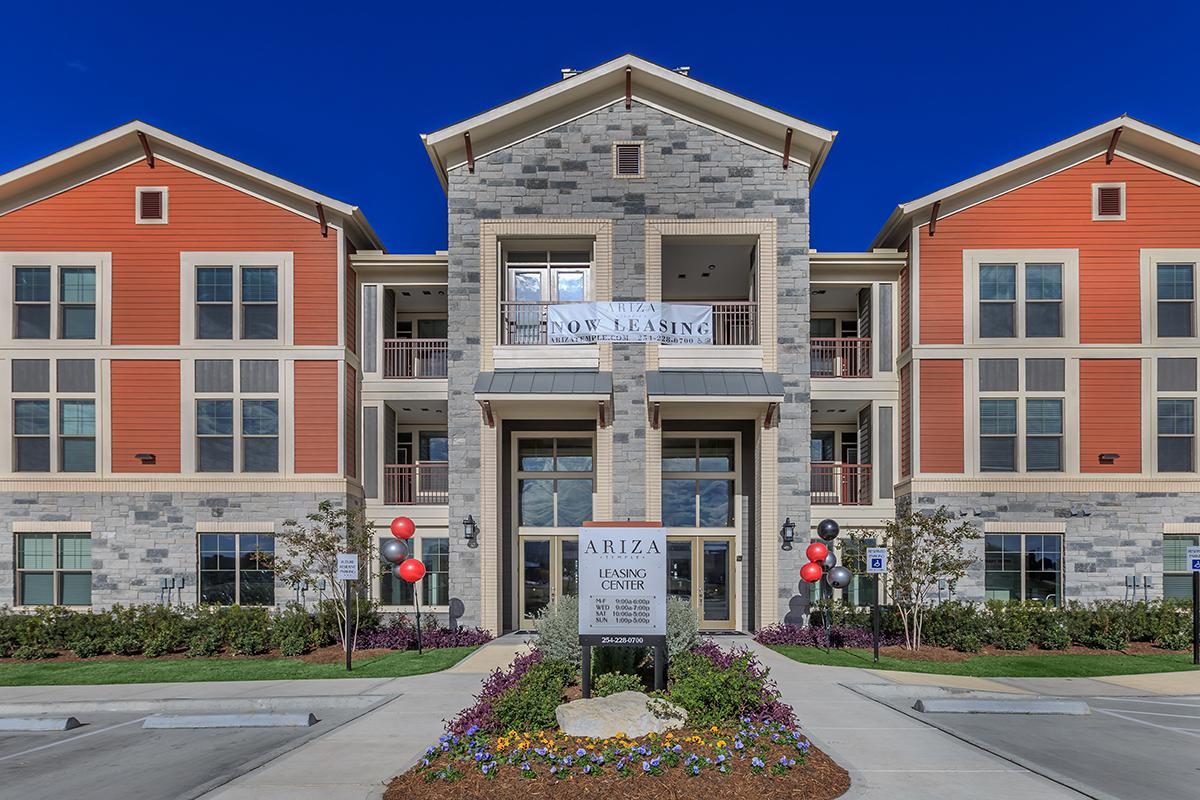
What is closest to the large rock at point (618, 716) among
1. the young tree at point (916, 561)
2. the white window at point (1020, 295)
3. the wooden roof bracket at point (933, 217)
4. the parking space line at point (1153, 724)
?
the parking space line at point (1153, 724)

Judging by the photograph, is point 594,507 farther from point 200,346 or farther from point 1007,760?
point 1007,760

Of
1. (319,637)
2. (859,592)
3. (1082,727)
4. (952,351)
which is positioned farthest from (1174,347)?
(319,637)

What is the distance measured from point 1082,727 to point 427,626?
44.4 ft

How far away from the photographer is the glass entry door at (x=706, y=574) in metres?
21.1

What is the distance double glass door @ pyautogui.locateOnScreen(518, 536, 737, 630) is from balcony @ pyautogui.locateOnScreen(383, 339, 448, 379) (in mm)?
5152

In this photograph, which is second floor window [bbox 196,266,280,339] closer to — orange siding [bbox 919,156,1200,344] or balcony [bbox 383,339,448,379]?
balcony [bbox 383,339,448,379]

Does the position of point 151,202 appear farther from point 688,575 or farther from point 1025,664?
point 1025,664

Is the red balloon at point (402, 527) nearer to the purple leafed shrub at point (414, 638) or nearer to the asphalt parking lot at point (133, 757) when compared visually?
the purple leafed shrub at point (414, 638)

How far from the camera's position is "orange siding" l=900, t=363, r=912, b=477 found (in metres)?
20.7

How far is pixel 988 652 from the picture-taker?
699 inches

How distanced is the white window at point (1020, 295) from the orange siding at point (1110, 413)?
119cm

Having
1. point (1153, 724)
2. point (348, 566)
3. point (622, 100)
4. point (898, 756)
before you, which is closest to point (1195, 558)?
point (1153, 724)

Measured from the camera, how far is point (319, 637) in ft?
59.2

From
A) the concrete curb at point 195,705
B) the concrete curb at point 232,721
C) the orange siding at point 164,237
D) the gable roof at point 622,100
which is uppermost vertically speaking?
the gable roof at point 622,100
